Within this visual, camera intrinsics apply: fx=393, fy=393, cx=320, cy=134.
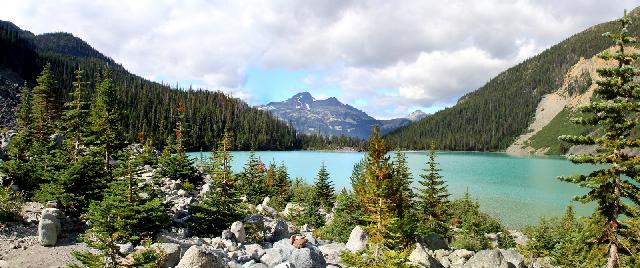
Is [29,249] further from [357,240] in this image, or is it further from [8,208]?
[357,240]

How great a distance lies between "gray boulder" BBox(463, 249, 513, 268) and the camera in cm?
2144

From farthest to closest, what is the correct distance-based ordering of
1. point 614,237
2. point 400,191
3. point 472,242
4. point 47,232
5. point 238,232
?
point 472,242 → point 400,191 → point 238,232 → point 47,232 → point 614,237

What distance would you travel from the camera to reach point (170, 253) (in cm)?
1379

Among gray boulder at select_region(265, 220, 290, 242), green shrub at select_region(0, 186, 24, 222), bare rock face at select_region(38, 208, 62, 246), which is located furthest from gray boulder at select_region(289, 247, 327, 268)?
green shrub at select_region(0, 186, 24, 222)

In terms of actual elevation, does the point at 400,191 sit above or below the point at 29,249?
above

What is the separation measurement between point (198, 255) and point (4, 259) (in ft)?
24.9

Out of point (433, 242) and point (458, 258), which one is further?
point (433, 242)

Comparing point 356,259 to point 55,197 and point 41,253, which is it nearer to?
point 41,253

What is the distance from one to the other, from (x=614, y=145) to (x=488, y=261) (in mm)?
9512

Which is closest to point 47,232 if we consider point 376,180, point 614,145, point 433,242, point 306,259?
point 306,259

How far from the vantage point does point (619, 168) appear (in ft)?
49.6

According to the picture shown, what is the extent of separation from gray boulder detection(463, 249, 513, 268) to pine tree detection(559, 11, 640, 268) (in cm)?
636

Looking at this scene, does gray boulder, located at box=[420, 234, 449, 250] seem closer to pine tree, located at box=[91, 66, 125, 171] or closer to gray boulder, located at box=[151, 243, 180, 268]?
gray boulder, located at box=[151, 243, 180, 268]

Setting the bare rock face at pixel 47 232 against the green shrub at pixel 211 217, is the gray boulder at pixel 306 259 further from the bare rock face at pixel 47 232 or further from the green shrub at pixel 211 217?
the bare rock face at pixel 47 232
